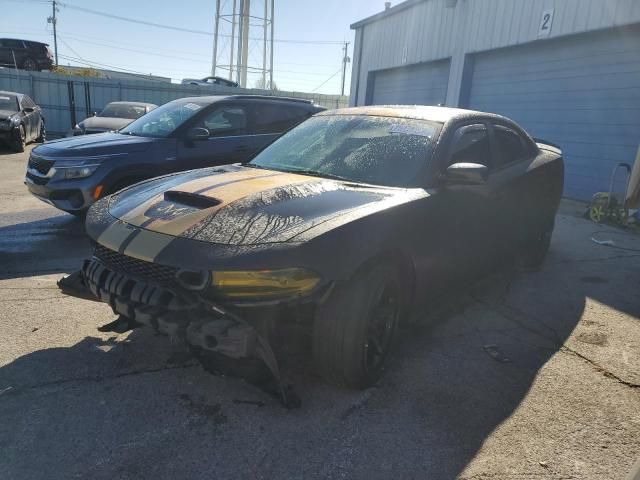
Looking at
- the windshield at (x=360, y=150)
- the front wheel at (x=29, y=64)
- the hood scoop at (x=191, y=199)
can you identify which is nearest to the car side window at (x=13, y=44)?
the front wheel at (x=29, y=64)

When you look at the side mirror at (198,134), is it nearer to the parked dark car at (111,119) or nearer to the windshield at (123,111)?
the parked dark car at (111,119)

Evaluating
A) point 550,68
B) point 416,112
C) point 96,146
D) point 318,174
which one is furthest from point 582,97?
point 96,146

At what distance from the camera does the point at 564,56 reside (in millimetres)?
9617

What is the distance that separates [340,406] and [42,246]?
4.21 metres

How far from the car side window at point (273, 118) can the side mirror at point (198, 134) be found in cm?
92

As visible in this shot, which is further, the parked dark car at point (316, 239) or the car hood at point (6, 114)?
the car hood at point (6, 114)

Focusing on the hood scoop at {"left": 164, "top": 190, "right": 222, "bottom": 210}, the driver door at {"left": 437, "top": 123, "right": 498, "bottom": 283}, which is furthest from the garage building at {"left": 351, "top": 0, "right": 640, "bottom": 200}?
the hood scoop at {"left": 164, "top": 190, "right": 222, "bottom": 210}

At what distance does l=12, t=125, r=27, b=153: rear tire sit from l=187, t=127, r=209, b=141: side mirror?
954 cm

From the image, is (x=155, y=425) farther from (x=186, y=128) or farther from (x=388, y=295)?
(x=186, y=128)

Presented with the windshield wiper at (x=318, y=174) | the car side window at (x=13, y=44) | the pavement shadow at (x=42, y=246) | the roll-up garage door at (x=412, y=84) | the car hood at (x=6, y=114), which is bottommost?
the pavement shadow at (x=42, y=246)

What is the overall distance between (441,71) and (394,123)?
35.9 feet

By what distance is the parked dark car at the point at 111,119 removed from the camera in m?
10.8

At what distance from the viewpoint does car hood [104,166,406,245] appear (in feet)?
8.01

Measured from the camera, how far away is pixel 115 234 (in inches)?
104
